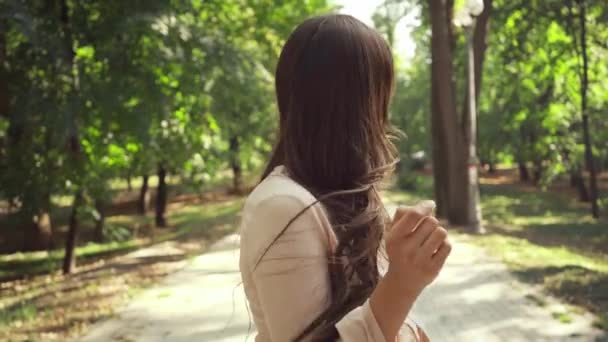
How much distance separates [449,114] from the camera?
659 inches

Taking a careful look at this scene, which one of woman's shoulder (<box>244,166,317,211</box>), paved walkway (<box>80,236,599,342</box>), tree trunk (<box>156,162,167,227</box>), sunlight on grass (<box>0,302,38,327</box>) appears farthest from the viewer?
tree trunk (<box>156,162,167,227</box>)

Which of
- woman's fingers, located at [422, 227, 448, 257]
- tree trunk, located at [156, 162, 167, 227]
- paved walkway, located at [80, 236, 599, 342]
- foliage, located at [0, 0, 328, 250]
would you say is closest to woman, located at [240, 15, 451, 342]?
woman's fingers, located at [422, 227, 448, 257]

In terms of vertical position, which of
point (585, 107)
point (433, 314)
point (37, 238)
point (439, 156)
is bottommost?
point (37, 238)

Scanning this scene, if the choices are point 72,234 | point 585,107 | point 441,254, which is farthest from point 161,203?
point 441,254

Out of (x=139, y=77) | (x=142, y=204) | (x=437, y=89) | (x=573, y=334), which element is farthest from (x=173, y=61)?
(x=142, y=204)

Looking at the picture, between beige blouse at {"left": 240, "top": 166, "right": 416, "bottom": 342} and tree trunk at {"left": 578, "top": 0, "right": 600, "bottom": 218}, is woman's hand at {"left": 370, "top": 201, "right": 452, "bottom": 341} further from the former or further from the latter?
tree trunk at {"left": 578, "top": 0, "right": 600, "bottom": 218}

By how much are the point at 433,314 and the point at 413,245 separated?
691 cm

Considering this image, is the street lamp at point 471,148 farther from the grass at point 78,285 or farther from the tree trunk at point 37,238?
the tree trunk at point 37,238

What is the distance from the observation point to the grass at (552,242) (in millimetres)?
8570

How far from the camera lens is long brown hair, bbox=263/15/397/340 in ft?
4.63

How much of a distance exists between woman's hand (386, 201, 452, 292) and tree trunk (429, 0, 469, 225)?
15726 millimetres

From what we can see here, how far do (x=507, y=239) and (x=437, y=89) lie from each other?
427 cm

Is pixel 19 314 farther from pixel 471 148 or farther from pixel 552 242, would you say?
pixel 552 242

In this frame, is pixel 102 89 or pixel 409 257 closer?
pixel 409 257
